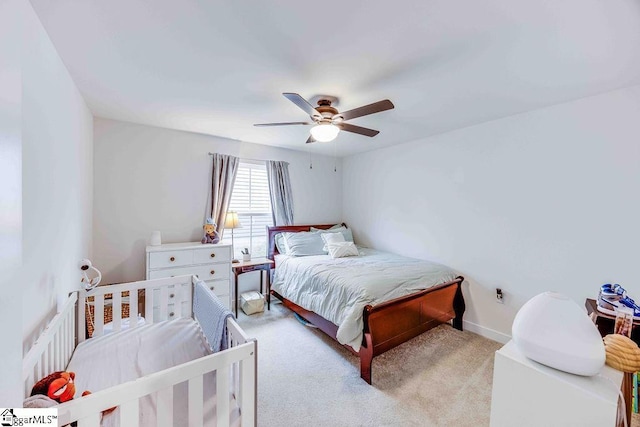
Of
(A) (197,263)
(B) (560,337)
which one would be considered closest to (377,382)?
(B) (560,337)

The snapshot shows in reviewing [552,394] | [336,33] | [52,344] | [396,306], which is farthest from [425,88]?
[52,344]

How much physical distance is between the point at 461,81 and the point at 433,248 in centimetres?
212

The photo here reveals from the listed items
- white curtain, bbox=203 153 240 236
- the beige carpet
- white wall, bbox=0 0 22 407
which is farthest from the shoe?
white curtain, bbox=203 153 240 236

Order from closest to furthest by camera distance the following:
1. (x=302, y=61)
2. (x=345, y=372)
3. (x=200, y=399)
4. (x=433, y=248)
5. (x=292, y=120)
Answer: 1. (x=200, y=399)
2. (x=302, y=61)
3. (x=345, y=372)
4. (x=292, y=120)
5. (x=433, y=248)

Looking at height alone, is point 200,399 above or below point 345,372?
above

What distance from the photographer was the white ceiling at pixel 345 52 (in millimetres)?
1309

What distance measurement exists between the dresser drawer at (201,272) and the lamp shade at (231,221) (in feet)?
1.90

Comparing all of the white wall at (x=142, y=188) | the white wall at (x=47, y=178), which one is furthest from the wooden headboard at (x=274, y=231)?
the white wall at (x=47, y=178)

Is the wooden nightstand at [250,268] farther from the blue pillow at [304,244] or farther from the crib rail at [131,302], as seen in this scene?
the crib rail at [131,302]

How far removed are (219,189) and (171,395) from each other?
9.42 ft

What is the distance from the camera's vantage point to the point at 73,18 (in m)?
1.38

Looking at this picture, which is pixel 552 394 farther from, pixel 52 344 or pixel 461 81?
pixel 52 344

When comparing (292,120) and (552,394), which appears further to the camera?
(292,120)

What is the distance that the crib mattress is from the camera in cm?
123
